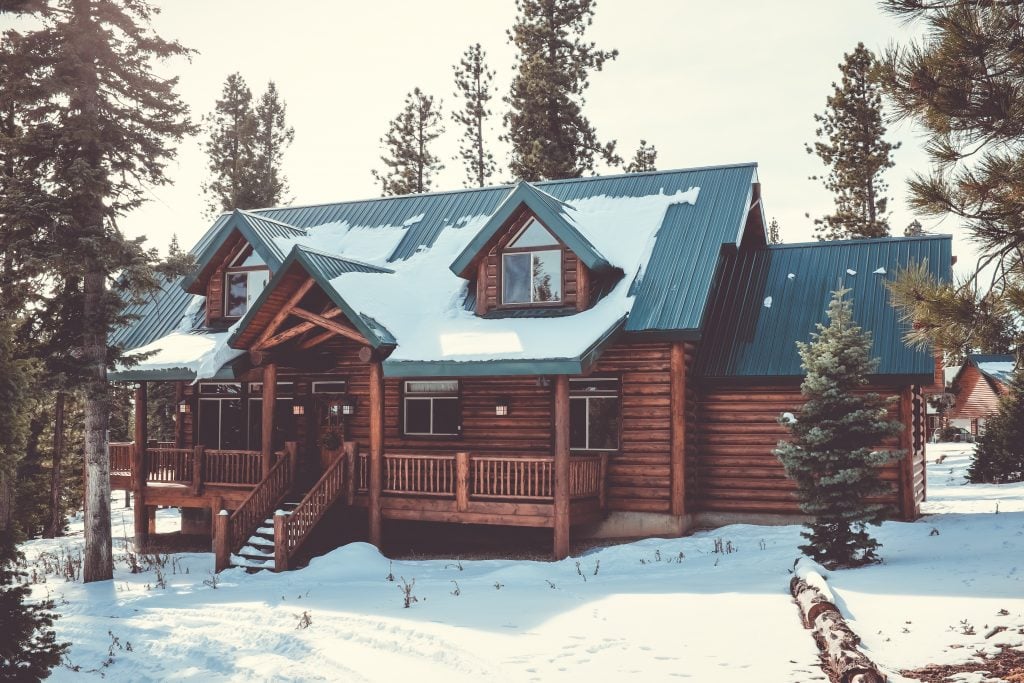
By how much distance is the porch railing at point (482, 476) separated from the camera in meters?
17.4

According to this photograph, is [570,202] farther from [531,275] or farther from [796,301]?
[796,301]

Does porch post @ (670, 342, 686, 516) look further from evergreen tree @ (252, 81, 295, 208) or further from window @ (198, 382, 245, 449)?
evergreen tree @ (252, 81, 295, 208)

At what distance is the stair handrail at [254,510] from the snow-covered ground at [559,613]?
0.63 meters

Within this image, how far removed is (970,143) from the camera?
29.8 ft

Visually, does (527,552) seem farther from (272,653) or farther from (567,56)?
(567,56)

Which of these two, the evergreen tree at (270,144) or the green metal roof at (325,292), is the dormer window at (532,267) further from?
the evergreen tree at (270,144)

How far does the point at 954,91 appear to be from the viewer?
29.0 ft

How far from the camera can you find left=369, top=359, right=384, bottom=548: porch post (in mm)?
18109

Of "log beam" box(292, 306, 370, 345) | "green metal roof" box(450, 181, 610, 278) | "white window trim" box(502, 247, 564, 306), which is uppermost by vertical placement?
"green metal roof" box(450, 181, 610, 278)

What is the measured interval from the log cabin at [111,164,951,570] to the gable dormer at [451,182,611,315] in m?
0.05

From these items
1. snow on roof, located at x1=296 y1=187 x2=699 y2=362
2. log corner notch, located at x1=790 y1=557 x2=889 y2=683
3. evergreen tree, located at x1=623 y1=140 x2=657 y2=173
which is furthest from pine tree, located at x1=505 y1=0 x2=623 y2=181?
Result: log corner notch, located at x1=790 y1=557 x2=889 y2=683

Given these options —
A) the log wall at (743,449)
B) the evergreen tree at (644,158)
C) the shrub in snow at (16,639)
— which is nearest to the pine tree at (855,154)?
the evergreen tree at (644,158)

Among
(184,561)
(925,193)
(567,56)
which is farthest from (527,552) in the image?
(567,56)

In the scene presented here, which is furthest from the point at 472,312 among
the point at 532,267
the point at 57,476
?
the point at 57,476
